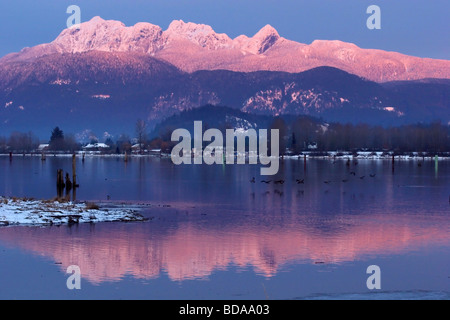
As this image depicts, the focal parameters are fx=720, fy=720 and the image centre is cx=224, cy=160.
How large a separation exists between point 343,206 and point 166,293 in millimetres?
31400

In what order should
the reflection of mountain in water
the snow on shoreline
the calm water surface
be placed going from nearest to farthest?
1. the calm water surface
2. the reflection of mountain in water
3. the snow on shoreline

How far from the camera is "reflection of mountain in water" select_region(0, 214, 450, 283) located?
28109 mm

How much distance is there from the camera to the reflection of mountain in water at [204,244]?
28.1m

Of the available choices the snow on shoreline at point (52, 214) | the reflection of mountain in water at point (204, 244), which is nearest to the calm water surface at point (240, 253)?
the reflection of mountain in water at point (204, 244)

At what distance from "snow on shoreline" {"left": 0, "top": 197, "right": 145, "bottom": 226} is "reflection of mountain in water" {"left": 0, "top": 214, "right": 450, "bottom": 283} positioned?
139cm

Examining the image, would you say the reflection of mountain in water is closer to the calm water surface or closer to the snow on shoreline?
the calm water surface

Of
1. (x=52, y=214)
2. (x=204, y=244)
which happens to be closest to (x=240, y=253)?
(x=204, y=244)

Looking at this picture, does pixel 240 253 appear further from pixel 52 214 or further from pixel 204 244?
pixel 52 214

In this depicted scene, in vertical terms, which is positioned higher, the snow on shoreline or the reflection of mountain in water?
the snow on shoreline

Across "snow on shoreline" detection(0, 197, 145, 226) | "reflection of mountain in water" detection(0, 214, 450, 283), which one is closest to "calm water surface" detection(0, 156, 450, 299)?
"reflection of mountain in water" detection(0, 214, 450, 283)

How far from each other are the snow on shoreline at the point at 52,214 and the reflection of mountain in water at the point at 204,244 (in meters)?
1.39

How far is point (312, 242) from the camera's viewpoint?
113ft

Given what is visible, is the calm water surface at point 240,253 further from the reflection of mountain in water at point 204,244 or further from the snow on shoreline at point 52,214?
the snow on shoreline at point 52,214

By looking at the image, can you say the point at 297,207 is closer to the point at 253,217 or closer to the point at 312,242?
the point at 253,217
